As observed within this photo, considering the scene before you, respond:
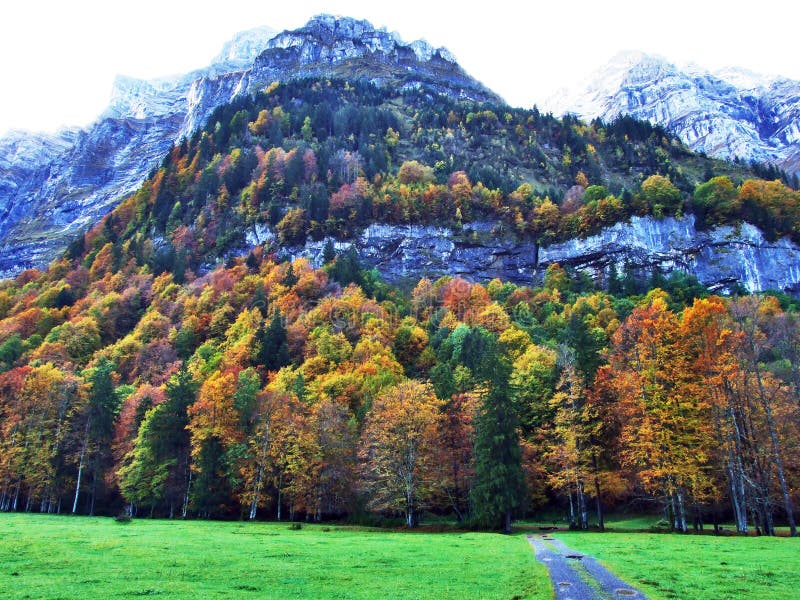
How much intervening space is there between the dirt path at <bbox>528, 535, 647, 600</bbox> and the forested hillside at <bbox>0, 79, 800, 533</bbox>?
18.5 m

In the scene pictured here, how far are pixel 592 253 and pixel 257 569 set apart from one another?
424 feet

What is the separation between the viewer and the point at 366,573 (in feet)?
67.4

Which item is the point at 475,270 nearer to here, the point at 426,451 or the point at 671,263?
the point at 671,263

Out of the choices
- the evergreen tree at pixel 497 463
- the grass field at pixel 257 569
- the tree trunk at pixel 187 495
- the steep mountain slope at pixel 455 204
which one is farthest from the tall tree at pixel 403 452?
the steep mountain slope at pixel 455 204

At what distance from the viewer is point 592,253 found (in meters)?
136

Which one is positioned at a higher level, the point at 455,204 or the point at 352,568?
the point at 455,204

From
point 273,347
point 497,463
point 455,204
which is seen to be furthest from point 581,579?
point 455,204

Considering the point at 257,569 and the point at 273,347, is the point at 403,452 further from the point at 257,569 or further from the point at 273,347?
the point at 273,347

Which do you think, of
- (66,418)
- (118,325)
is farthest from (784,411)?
(118,325)

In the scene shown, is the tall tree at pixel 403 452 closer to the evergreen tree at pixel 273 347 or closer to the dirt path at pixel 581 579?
the dirt path at pixel 581 579

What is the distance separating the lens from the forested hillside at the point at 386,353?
43.0 metres

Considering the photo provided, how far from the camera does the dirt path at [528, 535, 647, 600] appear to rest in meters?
16.8

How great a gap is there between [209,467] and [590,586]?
49.1 metres

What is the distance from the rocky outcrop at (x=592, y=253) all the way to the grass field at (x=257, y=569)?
374 ft
